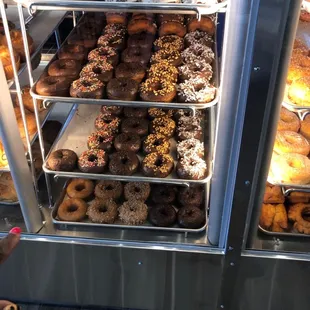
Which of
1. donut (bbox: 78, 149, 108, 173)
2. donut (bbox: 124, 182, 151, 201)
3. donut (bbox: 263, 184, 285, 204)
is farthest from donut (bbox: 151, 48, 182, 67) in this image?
donut (bbox: 263, 184, 285, 204)

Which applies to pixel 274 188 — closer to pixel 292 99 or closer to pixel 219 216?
pixel 219 216

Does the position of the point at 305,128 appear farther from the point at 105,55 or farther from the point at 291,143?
the point at 105,55

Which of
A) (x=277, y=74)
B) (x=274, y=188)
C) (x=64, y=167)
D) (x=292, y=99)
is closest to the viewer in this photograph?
(x=277, y=74)

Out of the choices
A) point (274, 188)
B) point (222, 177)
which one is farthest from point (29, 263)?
point (274, 188)

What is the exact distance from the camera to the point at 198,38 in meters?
2.09

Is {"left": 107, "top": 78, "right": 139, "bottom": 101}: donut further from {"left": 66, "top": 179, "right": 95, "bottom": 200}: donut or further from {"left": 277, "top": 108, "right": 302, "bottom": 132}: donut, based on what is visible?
{"left": 277, "top": 108, "right": 302, "bottom": 132}: donut

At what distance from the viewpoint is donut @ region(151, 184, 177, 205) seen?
6.68 ft

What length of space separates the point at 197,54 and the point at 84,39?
1.81 ft

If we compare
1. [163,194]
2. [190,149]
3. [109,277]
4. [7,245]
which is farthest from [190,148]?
[7,245]

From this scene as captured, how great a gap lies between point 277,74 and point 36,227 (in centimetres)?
122

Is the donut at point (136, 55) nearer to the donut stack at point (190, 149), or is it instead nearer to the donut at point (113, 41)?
the donut at point (113, 41)

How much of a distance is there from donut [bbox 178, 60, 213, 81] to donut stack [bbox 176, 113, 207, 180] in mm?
272

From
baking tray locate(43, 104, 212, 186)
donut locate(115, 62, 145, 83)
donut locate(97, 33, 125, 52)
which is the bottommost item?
baking tray locate(43, 104, 212, 186)

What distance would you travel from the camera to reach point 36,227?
1.93 metres
